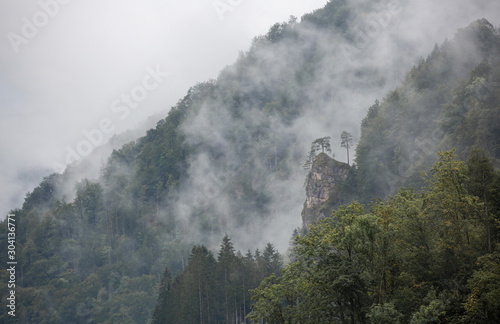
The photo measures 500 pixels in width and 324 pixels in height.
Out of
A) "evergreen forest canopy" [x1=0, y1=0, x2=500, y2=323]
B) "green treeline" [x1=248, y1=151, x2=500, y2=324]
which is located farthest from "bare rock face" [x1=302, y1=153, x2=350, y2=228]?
"green treeline" [x1=248, y1=151, x2=500, y2=324]

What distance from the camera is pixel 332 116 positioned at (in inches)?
5546

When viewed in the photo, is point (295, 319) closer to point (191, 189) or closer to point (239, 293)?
point (239, 293)

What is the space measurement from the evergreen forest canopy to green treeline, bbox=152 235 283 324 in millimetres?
309

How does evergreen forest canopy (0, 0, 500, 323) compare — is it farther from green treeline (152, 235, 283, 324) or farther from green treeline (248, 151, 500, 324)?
green treeline (152, 235, 283, 324)

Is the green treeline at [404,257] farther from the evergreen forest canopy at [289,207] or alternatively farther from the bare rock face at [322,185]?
the bare rock face at [322,185]

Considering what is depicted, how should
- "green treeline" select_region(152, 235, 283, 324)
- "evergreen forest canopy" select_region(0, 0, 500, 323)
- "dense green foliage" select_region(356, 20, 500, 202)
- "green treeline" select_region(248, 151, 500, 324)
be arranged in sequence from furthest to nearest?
1. "green treeline" select_region(152, 235, 283, 324)
2. "dense green foliage" select_region(356, 20, 500, 202)
3. "evergreen forest canopy" select_region(0, 0, 500, 323)
4. "green treeline" select_region(248, 151, 500, 324)

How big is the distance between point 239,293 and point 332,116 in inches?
3416

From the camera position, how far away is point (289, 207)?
406ft

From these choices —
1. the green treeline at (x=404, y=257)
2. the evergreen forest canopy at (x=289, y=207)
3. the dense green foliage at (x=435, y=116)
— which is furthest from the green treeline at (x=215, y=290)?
the green treeline at (x=404, y=257)

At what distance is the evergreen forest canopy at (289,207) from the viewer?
25203 mm

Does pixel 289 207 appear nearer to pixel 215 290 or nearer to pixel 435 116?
pixel 435 116

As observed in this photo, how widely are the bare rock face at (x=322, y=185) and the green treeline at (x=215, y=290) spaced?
55.9 feet

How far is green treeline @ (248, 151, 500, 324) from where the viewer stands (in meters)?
23.8

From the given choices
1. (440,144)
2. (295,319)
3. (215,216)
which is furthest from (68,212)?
(295,319)
